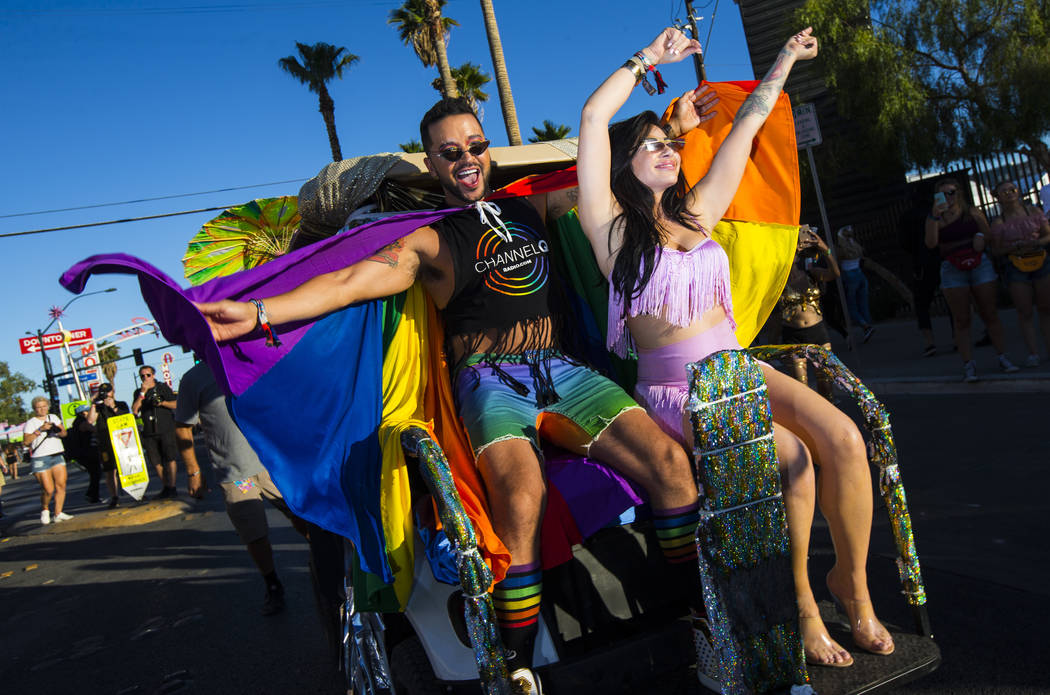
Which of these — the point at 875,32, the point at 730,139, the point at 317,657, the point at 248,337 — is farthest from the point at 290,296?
the point at 875,32

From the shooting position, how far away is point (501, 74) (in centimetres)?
1798

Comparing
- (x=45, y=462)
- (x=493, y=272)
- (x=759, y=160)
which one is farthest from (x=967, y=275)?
(x=45, y=462)

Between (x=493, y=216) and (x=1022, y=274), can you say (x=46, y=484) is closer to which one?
(x=493, y=216)

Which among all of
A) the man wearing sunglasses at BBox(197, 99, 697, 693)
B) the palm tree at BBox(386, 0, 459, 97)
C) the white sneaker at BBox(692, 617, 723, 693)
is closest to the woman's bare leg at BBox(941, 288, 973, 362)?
the man wearing sunglasses at BBox(197, 99, 697, 693)

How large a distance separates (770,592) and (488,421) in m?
1.02

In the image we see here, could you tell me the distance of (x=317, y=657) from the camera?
4652mm

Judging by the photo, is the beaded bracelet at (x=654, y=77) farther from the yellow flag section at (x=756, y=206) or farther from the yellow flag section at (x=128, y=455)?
the yellow flag section at (x=128, y=455)

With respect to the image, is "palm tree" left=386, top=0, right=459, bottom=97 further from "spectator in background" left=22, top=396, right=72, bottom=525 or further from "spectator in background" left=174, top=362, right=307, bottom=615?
"spectator in background" left=174, top=362, right=307, bottom=615

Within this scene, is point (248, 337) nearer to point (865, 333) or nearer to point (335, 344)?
point (335, 344)

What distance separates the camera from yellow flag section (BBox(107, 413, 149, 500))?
523 inches

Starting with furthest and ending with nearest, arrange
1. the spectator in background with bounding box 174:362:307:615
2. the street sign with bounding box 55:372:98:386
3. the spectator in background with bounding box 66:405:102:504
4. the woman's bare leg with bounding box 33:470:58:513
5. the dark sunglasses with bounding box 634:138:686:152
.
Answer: the street sign with bounding box 55:372:98:386, the spectator in background with bounding box 66:405:102:504, the woman's bare leg with bounding box 33:470:58:513, the spectator in background with bounding box 174:362:307:615, the dark sunglasses with bounding box 634:138:686:152

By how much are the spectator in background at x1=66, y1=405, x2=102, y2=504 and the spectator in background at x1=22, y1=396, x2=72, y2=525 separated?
58.0 inches

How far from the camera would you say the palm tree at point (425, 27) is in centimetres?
2325

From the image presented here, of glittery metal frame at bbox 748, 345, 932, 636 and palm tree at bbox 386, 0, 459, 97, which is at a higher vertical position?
palm tree at bbox 386, 0, 459, 97
